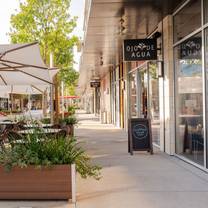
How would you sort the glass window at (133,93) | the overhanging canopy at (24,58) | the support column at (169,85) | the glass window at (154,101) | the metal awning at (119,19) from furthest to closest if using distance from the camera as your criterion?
the glass window at (133,93) < the glass window at (154,101) < the support column at (169,85) < the metal awning at (119,19) < the overhanging canopy at (24,58)

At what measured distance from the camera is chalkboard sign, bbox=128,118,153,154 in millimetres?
11211

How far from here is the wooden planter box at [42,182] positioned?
6.03 m

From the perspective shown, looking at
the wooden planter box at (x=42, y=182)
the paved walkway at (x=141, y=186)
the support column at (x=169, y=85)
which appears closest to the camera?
the paved walkway at (x=141, y=186)

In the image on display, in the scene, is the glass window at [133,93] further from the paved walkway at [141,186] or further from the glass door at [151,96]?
the paved walkway at [141,186]

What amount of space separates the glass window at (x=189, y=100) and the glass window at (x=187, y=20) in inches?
9.4

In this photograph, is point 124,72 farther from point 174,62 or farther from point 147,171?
point 147,171

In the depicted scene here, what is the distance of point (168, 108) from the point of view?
10.9 metres

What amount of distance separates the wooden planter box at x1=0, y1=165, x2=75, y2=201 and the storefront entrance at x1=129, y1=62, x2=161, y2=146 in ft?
21.5

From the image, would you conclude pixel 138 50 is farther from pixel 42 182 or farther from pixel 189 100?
pixel 42 182

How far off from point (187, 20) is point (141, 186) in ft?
14.1

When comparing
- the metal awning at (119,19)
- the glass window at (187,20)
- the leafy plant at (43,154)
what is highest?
the metal awning at (119,19)

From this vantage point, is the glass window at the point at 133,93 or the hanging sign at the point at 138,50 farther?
the glass window at the point at 133,93

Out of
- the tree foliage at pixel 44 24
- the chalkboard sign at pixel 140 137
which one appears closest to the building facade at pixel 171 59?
the chalkboard sign at pixel 140 137

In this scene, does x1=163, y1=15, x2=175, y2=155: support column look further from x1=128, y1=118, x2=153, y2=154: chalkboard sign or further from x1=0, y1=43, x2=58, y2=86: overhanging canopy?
x1=0, y1=43, x2=58, y2=86: overhanging canopy
